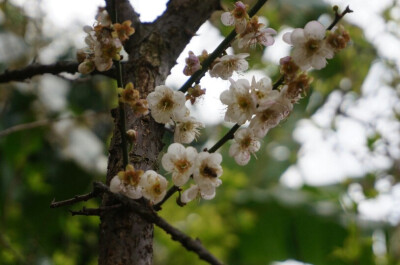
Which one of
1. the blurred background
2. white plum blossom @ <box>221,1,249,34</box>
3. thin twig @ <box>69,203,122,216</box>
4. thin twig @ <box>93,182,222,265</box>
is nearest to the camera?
thin twig @ <box>93,182,222,265</box>

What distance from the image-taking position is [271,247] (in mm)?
2904

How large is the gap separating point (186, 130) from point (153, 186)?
0.48ft

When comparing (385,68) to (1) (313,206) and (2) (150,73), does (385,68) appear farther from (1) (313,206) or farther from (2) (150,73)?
(2) (150,73)

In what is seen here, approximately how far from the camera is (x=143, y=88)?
0.77 metres

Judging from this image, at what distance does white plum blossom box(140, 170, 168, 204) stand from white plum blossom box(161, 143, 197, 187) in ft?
0.10

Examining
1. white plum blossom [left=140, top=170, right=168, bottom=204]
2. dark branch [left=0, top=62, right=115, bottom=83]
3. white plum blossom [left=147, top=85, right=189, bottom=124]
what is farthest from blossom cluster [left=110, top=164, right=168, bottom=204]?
dark branch [left=0, top=62, right=115, bottom=83]

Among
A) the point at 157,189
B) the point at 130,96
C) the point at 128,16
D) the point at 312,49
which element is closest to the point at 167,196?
the point at 157,189

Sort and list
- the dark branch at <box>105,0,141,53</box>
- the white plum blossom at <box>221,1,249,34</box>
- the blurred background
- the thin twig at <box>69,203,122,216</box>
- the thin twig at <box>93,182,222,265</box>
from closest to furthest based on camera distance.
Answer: the thin twig at <box>93,182,222,265</box>
the thin twig at <box>69,203,122,216</box>
the white plum blossom at <box>221,1,249,34</box>
the dark branch at <box>105,0,141,53</box>
the blurred background

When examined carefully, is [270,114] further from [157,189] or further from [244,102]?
[157,189]

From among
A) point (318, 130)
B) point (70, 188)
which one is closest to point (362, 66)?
point (318, 130)

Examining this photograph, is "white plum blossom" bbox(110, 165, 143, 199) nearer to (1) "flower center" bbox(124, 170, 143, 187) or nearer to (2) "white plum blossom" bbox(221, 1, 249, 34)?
(1) "flower center" bbox(124, 170, 143, 187)

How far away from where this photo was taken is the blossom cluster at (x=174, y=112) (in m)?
0.70

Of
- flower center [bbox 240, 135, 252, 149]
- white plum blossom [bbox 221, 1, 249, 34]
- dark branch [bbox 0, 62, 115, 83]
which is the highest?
white plum blossom [bbox 221, 1, 249, 34]

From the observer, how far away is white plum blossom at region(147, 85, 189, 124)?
0.70m
